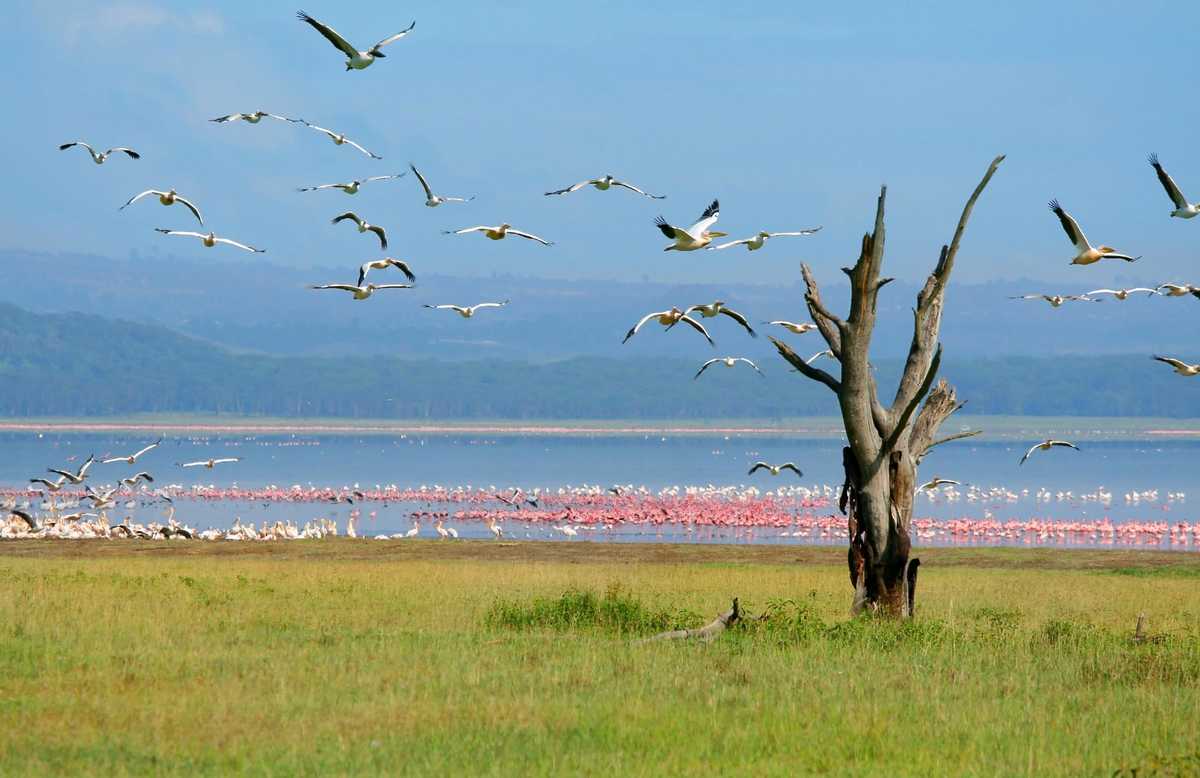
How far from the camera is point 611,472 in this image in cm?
10506

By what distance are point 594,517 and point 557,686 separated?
42.2 m

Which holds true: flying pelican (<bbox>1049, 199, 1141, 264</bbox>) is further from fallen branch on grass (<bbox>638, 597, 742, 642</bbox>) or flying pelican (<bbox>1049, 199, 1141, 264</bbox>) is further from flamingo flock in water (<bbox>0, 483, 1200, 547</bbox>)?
flamingo flock in water (<bbox>0, 483, 1200, 547</bbox>)

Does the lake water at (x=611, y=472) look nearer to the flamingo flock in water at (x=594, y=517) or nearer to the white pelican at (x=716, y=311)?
the flamingo flock in water at (x=594, y=517)

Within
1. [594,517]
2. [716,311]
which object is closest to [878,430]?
[716,311]

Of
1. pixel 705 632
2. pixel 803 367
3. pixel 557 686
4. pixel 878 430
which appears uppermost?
pixel 803 367

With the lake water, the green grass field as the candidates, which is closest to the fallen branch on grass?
the green grass field

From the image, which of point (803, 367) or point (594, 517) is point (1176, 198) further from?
point (594, 517)

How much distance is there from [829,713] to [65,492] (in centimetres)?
6649

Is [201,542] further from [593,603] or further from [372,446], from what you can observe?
[372,446]

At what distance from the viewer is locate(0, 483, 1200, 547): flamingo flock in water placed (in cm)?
4738

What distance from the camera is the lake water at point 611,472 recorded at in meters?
64.9

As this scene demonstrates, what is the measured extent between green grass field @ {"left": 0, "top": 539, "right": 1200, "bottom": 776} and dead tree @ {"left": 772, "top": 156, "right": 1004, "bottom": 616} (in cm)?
88

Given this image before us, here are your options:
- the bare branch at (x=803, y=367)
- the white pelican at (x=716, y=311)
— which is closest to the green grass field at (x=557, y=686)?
the bare branch at (x=803, y=367)

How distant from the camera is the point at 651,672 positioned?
16578 millimetres
